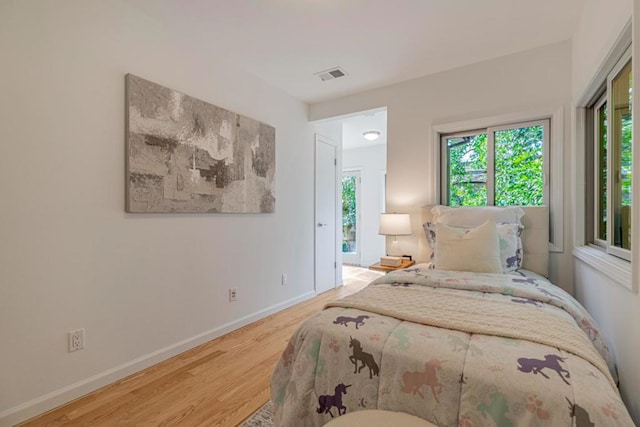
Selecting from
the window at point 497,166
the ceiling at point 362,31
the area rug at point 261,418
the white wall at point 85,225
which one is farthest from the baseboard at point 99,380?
the window at point 497,166

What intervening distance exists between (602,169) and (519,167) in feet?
2.29

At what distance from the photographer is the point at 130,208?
2.08 metres

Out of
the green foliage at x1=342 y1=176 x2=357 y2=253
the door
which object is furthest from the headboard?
the green foliage at x1=342 y1=176 x2=357 y2=253

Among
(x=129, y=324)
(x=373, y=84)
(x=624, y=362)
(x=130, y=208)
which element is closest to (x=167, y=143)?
(x=130, y=208)

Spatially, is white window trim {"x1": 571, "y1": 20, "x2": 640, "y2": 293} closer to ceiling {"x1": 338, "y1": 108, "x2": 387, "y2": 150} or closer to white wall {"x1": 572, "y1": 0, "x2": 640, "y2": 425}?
white wall {"x1": 572, "y1": 0, "x2": 640, "y2": 425}

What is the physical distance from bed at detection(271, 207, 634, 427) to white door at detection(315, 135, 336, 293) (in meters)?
2.32

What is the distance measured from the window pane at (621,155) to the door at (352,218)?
4.75m

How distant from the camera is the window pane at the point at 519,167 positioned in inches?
106

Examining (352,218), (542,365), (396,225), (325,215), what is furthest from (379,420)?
(352,218)

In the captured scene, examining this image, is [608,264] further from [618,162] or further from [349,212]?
[349,212]

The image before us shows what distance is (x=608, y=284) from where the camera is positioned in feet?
5.42

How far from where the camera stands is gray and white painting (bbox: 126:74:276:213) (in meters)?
2.12

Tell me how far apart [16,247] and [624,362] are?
306cm

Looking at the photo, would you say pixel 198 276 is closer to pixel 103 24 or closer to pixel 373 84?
pixel 103 24
